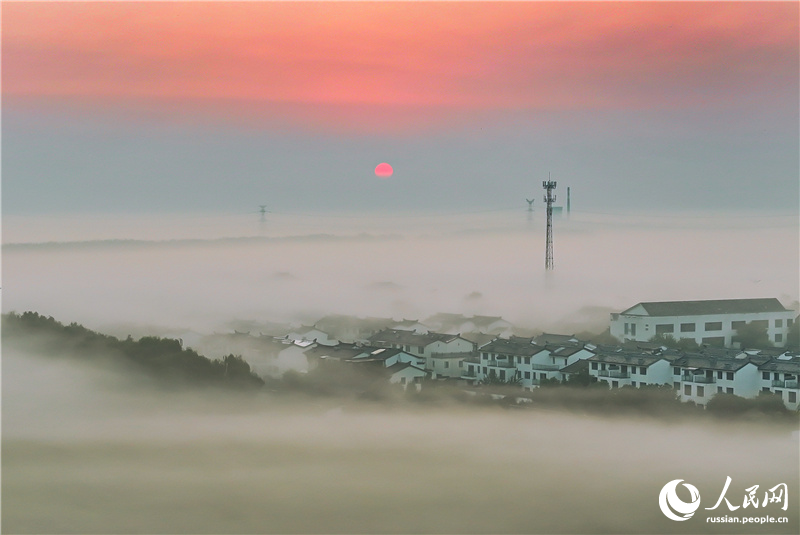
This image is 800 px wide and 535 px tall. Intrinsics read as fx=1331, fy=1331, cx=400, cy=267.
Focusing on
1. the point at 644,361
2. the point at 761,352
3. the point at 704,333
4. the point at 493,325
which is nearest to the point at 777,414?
the point at 644,361

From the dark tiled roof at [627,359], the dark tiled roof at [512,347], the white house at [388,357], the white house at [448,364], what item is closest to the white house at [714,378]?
the dark tiled roof at [627,359]

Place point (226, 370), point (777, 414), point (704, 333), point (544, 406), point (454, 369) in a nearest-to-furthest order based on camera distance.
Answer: point (777, 414) → point (544, 406) → point (226, 370) → point (454, 369) → point (704, 333)

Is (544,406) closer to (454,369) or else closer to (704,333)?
(454,369)

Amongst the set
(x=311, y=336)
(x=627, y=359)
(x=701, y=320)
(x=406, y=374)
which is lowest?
(x=406, y=374)

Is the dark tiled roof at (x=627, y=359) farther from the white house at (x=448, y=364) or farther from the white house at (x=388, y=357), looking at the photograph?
the white house at (x=388, y=357)

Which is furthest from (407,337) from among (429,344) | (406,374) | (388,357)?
(406,374)

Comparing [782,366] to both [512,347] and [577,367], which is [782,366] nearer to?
[577,367]
